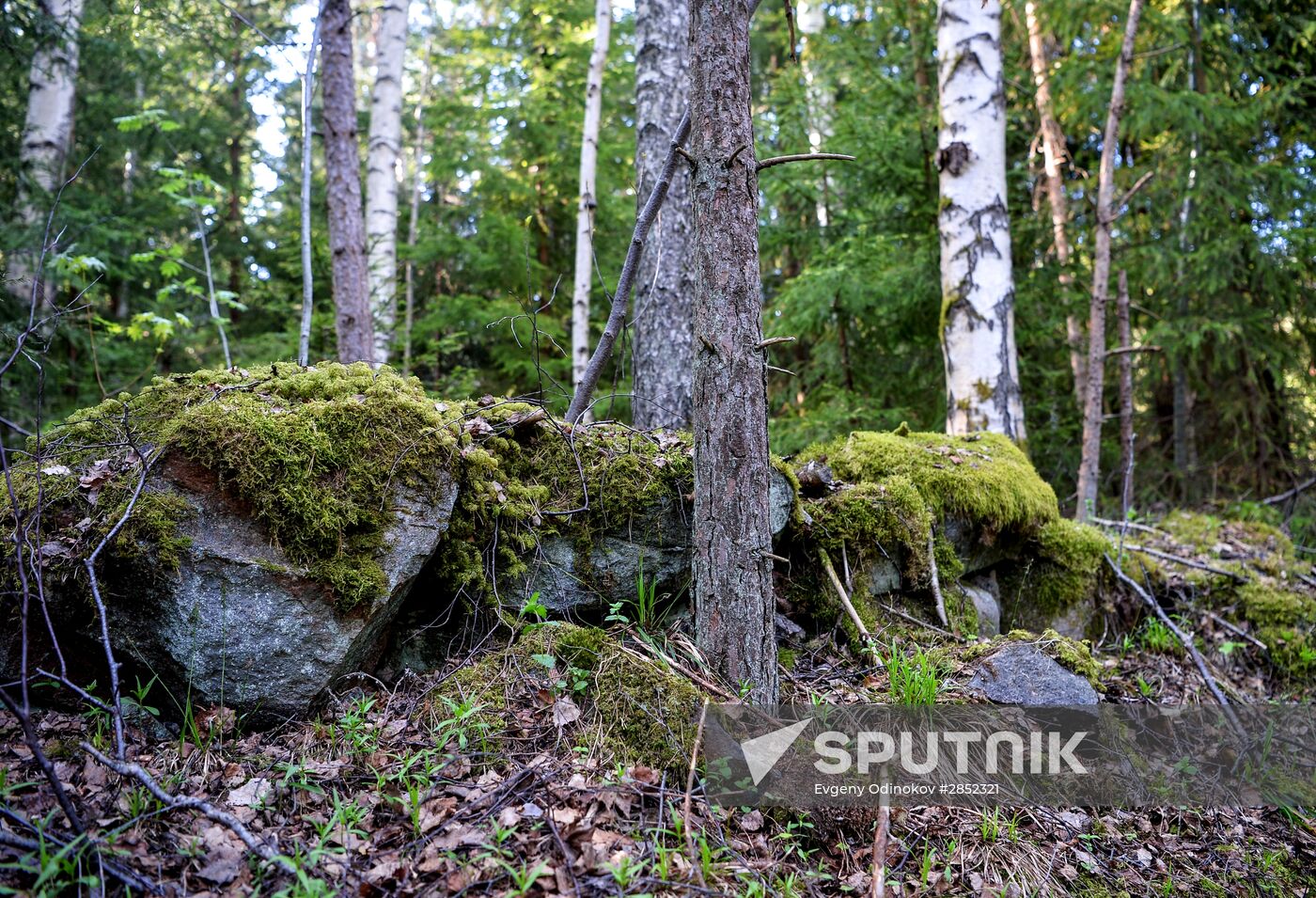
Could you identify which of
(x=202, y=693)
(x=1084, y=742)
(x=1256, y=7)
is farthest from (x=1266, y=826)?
(x=1256, y=7)

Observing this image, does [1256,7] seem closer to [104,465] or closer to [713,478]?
[713,478]

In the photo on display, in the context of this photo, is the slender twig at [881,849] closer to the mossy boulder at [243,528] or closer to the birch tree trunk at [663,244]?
the mossy boulder at [243,528]

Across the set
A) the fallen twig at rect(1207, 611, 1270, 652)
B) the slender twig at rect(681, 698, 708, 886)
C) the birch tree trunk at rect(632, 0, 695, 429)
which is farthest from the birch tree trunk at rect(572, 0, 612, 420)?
the fallen twig at rect(1207, 611, 1270, 652)

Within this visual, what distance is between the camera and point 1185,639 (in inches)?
180

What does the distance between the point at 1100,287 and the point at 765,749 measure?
17.1 ft

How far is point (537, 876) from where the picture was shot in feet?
7.48

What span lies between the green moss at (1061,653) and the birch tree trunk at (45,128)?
10341 millimetres

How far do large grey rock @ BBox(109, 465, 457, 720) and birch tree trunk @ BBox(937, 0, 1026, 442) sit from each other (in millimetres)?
4764

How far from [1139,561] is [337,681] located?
5.28 metres

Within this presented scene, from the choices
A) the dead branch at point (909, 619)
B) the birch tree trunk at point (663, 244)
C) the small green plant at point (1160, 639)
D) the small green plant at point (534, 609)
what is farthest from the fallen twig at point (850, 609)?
the small green plant at point (1160, 639)

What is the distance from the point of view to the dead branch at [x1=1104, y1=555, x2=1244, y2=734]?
407 centimetres

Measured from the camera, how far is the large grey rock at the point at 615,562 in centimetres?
350

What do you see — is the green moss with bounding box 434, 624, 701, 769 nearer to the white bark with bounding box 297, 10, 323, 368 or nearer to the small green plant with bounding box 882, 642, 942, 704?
the small green plant with bounding box 882, 642, 942, 704

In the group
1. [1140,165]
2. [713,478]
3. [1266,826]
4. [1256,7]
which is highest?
[1256,7]
